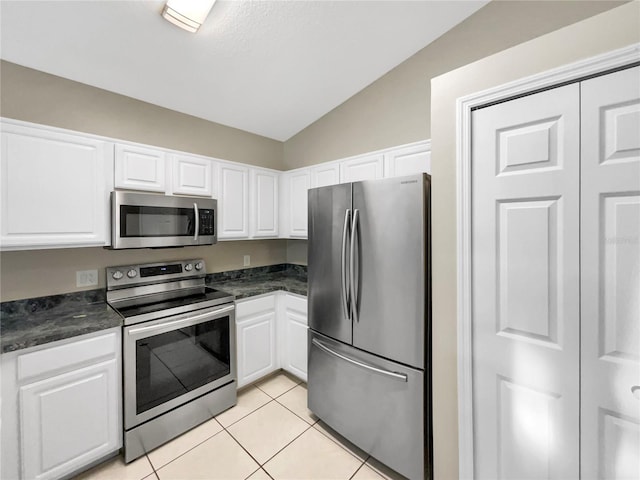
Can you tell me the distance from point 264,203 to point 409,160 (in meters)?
1.55

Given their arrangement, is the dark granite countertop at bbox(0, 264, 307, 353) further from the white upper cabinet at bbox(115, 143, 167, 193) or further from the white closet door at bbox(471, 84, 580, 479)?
the white closet door at bbox(471, 84, 580, 479)

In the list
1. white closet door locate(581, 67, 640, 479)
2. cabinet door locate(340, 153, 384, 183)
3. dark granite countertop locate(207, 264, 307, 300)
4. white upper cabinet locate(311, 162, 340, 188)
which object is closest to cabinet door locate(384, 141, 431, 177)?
cabinet door locate(340, 153, 384, 183)

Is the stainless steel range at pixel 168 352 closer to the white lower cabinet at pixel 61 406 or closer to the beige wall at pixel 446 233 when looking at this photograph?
the white lower cabinet at pixel 61 406

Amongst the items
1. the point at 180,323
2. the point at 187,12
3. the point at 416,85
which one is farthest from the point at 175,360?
the point at 416,85

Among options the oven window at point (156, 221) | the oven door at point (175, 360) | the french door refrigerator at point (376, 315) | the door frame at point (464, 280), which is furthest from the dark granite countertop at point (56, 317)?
the door frame at point (464, 280)

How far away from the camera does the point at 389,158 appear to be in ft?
7.20

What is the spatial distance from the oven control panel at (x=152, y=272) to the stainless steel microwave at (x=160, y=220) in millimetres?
358

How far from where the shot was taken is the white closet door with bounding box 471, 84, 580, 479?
1.04 m

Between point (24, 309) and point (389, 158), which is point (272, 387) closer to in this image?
point (24, 309)

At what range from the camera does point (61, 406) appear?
1.51 m

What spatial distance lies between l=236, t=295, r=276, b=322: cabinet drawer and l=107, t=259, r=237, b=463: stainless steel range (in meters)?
0.10

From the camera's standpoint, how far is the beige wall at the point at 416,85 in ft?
5.87

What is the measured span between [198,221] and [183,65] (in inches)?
46.9

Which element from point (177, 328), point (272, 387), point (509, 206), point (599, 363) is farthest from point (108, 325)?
point (599, 363)
